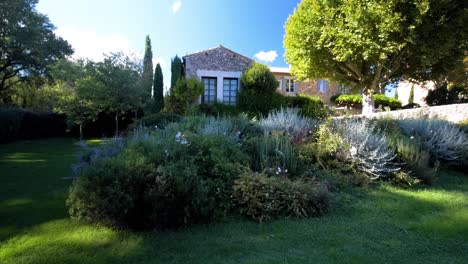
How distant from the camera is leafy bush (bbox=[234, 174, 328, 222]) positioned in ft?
12.8

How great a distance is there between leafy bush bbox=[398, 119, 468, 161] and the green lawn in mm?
2279

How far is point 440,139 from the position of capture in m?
6.59

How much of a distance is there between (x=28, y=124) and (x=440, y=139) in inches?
742

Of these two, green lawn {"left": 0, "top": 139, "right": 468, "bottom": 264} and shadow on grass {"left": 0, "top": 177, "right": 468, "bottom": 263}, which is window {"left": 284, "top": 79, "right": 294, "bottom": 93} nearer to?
green lawn {"left": 0, "top": 139, "right": 468, "bottom": 264}

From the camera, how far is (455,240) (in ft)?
11.0

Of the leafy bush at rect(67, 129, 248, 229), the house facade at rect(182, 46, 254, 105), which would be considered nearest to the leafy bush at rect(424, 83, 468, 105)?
the house facade at rect(182, 46, 254, 105)

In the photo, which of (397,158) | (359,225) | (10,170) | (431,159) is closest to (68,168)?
(10,170)

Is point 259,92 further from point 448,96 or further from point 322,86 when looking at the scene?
point 322,86

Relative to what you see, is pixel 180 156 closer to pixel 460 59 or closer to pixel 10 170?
pixel 10 170

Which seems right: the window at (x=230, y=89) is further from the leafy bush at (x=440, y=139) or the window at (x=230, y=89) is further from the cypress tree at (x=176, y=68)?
the leafy bush at (x=440, y=139)

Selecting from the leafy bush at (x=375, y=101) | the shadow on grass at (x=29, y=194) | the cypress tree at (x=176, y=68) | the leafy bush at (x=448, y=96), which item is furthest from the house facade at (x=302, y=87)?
the shadow on grass at (x=29, y=194)

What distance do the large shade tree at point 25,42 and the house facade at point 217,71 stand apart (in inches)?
386

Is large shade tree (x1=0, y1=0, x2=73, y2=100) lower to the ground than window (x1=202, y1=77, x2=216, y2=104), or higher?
higher

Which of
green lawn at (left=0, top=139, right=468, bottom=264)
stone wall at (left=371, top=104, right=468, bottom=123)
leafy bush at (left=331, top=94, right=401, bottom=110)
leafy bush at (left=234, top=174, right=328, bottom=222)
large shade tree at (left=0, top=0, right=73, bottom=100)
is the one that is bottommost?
green lawn at (left=0, top=139, right=468, bottom=264)
